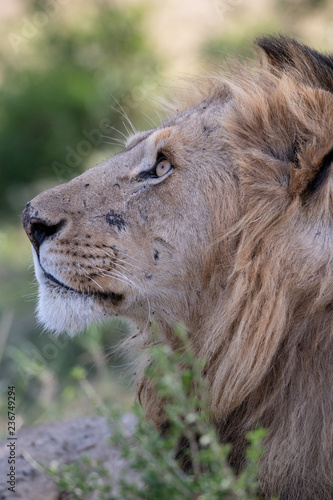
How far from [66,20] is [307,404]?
7840 millimetres

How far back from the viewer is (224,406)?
230 cm

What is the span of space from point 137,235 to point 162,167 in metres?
0.27

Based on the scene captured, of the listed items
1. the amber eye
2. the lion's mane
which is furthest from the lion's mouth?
the amber eye

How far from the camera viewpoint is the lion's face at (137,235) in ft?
7.78

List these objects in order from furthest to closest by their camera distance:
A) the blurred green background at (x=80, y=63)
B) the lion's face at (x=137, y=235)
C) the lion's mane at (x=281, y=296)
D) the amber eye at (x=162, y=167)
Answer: the blurred green background at (x=80, y=63), the amber eye at (x=162, y=167), the lion's face at (x=137, y=235), the lion's mane at (x=281, y=296)

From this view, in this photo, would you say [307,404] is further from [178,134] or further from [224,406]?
[178,134]

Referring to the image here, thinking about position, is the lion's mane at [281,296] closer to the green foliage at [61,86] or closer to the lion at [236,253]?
the lion at [236,253]

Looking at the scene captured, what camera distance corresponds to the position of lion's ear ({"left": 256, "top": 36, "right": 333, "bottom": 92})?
2.43 m

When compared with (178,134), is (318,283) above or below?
below

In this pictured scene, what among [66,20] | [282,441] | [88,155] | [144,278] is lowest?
[282,441]

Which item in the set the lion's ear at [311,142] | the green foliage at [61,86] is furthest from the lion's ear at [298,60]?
the green foliage at [61,86]

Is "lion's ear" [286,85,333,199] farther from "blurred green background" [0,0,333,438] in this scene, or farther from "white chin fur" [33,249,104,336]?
"blurred green background" [0,0,333,438]

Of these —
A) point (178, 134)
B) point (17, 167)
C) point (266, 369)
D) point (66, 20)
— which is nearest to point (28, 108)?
point (17, 167)

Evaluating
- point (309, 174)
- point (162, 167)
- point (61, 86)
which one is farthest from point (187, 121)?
point (61, 86)
